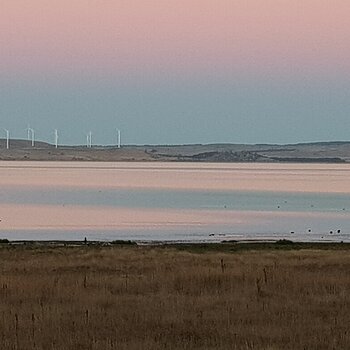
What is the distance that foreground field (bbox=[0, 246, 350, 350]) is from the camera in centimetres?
1056

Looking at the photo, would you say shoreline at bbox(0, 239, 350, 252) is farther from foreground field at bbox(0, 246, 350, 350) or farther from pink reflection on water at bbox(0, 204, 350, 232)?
foreground field at bbox(0, 246, 350, 350)

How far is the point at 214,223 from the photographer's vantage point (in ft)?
213

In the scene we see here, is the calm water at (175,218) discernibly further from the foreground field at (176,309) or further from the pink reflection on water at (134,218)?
the foreground field at (176,309)

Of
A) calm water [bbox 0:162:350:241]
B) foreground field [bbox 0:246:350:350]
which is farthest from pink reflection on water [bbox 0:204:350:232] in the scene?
foreground field [bbox 0:246:350:350]

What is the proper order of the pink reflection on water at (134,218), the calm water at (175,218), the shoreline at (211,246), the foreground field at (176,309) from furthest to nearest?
the pink reflection on water at (134,218)
the calm water at (175,218)
the shoreline at (211,246)
the foreground field at (176,309)

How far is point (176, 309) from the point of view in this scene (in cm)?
1275

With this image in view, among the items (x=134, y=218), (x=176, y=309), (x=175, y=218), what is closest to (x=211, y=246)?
(x=176, y=309)

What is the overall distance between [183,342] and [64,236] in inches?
1595

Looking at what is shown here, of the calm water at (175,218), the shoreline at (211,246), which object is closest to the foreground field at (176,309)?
the shoreline at (211,246)

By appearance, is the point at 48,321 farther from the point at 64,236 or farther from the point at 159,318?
the point at 64,236

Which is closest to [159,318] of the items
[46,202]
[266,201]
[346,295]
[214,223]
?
[346,295]

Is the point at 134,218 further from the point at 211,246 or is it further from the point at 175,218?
the point at 211,246

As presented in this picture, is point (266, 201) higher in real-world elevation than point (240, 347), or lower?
higher

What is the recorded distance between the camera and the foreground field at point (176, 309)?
1056cm
